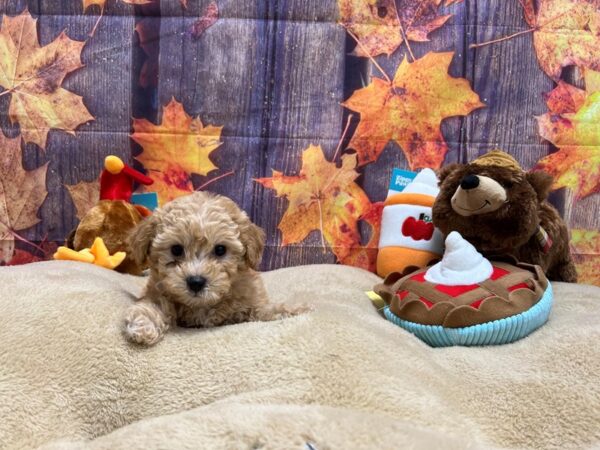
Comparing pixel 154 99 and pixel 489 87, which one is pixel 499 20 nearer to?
pixel 489 87

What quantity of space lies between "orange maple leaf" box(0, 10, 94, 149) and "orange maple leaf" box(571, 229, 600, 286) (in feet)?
6.94

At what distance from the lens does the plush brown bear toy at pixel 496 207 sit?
1740 millimetres

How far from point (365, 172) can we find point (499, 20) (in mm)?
829

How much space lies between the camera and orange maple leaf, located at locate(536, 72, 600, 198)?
228 cm

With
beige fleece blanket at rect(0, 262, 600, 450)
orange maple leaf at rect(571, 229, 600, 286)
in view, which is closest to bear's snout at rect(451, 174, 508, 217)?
beige fleece blanket at rect(0, 262, 600, 450)

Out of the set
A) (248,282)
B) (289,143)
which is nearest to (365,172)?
(289,143)

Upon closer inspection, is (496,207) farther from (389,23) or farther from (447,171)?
(389,23)

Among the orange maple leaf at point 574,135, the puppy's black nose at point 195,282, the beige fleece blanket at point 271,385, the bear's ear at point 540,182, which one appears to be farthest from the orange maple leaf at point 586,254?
the puppy's black nose at point 195,282

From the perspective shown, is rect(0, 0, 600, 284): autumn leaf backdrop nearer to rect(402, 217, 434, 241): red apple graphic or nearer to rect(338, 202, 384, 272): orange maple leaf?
rect(338, 202, 384, 272): orange maple leaf

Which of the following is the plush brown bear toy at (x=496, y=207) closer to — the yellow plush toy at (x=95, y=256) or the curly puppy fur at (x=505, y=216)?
the curly puppy fur at (x=505, y=216)

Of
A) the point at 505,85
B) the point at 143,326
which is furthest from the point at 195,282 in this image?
the point at 505,85

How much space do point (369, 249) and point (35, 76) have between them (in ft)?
5.06

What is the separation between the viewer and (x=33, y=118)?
2.21 metres

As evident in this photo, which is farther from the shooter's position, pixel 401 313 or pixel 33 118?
pixel 33 118
